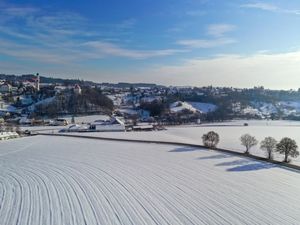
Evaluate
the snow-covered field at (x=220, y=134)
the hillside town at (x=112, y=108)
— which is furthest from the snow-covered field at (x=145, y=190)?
the hillside town at (x=112, y=108)

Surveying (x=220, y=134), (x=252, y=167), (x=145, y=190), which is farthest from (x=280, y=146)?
(x=220, y=134)

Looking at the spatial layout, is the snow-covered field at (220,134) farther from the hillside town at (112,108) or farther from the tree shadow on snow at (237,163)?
the hillside town at (112,108)

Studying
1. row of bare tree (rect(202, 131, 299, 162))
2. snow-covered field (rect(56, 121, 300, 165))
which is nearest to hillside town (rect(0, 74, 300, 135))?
snow-covered field (rect(56, 121, 300, 165))

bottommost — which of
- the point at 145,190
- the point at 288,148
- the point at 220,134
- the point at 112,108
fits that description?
the point at 220,134

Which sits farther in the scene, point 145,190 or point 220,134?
point 220,134

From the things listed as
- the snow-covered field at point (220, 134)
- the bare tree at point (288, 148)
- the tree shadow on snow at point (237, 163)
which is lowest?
the snow-covered field at point (220, 134)

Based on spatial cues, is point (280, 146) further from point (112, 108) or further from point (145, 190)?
point (112, 108)

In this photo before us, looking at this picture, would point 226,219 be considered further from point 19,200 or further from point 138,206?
point 19,200

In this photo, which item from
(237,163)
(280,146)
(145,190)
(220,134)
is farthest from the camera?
(220,134)

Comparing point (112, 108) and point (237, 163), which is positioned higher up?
point (112, 108)
